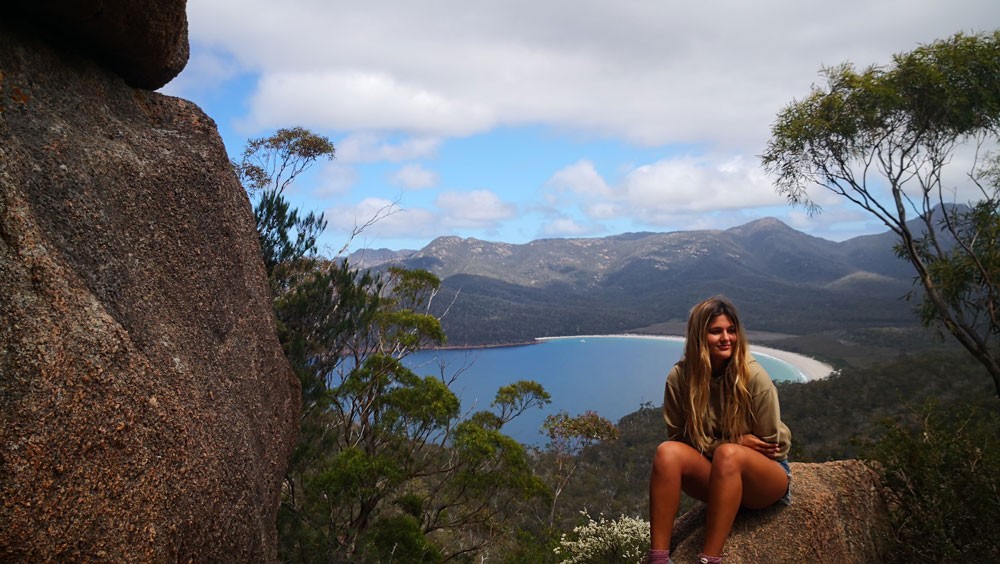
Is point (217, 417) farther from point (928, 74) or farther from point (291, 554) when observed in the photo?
point (928, 74)

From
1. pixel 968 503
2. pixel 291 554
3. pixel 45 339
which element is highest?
pixel 45 339

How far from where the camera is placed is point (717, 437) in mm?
3248

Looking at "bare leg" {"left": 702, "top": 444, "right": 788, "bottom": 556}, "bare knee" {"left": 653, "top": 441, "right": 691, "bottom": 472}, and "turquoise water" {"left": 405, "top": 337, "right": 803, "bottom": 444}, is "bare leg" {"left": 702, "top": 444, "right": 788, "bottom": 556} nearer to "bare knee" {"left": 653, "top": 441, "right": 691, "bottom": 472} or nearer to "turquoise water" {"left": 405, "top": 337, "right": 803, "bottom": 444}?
"bare knee" {"left": 653, "top": 441, "right": 691, "bottom": 472}

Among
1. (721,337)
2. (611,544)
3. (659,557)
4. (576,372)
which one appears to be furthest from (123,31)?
(576,372)

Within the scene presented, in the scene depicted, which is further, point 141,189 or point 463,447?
point 463,447

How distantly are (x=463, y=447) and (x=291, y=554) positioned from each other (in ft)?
9.73

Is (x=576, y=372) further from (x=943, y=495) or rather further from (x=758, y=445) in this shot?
(x=758, y=445)

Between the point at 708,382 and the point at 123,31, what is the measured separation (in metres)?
4.16

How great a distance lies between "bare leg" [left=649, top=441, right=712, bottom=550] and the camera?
10.2 ft

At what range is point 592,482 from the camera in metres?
28.6

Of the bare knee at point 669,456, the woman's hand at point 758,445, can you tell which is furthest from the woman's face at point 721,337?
the bare knee at point 669,456

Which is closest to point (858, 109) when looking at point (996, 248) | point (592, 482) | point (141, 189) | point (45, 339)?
point (996, 248)

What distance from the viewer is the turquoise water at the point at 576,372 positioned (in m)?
70.1

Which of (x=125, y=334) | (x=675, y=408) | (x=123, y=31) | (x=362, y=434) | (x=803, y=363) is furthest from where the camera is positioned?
(x=803, y=363)
